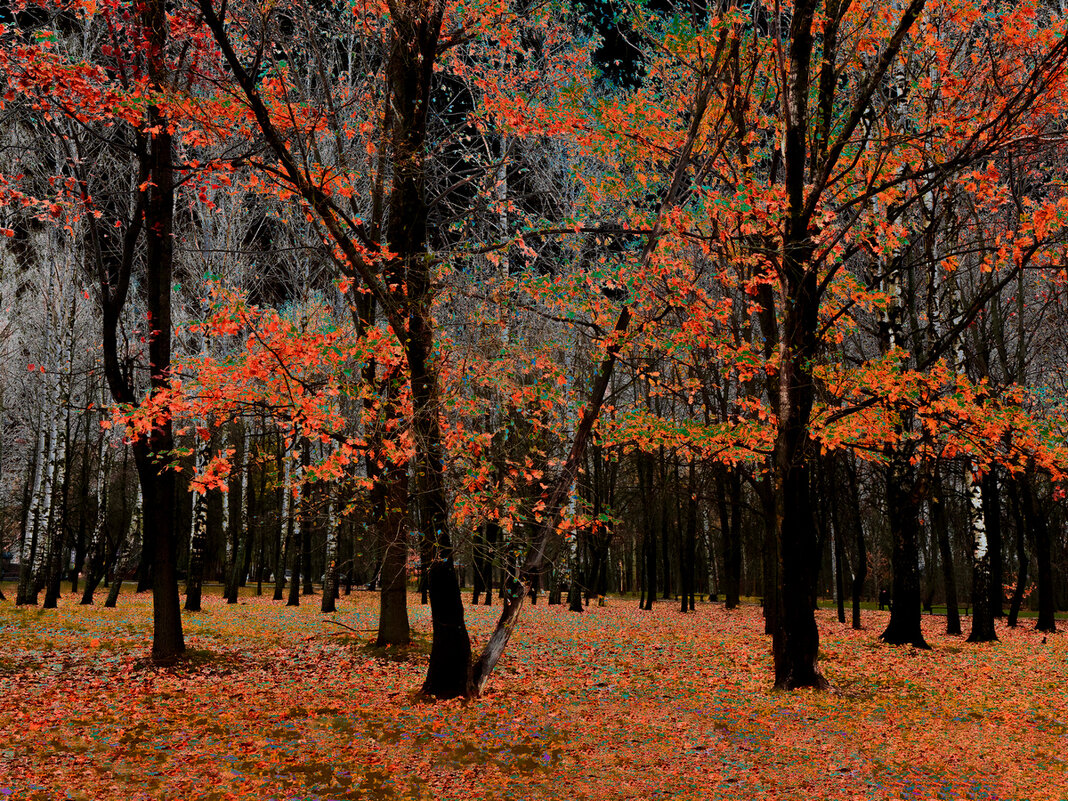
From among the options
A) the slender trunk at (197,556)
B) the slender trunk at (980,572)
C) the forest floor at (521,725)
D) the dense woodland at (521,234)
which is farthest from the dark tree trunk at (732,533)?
the slender trunk at (197,556)

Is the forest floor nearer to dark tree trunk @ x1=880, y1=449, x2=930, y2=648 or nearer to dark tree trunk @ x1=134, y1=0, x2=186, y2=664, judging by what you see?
dark tree trunk @ x1=134, y1=0, x2=186, y2=664

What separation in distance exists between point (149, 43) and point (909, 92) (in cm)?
1266

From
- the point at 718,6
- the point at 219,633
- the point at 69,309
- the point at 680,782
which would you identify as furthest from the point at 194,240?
the point at 680,782

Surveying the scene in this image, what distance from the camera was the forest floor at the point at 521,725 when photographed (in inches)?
226

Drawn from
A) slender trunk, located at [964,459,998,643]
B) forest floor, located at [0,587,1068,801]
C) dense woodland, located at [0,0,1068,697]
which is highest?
dense woodland, located at [0,0,1068,697]

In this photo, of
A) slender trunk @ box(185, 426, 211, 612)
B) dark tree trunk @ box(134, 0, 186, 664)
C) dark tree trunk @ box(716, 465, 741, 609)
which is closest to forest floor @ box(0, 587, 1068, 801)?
dark tree trunk @ box(134, 0, 186, 664)

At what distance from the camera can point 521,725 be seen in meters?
7.60

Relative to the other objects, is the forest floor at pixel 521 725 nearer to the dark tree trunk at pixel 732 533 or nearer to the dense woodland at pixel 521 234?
the dense woodland at pixel 521 234

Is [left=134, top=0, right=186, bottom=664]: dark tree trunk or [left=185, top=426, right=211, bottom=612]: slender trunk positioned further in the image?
[left=185, top=426, right=211, bottom=612]: slender trunk

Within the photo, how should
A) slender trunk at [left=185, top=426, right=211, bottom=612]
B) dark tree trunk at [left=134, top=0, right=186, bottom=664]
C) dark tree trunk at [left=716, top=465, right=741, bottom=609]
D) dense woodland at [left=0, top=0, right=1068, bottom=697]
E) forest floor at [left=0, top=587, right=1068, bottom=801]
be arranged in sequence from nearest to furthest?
forest floor at [left=0, top=587, right=1068, bottom=801], dense woodland at [left=0, top=0, right=1068, bottom=697], dark tree trunk at [left=134, top=0, right=186, bottom=664], slender trunk at [left=185, top=426, right=211, bottom=612], dark tree trunk at [left=716, top=465, right=741, bottom=609]

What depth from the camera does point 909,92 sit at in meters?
13.4

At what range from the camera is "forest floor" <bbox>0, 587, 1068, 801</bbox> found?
18.8 ft

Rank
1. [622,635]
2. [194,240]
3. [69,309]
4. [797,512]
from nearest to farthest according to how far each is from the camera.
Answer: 1. [797,512]
2. [622,635]
3. [69,309]
4. [194,240]

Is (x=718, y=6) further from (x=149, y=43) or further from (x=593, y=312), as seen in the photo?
(x=149, y=43)
